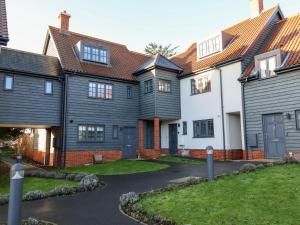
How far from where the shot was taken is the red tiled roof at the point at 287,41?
15.7 metres

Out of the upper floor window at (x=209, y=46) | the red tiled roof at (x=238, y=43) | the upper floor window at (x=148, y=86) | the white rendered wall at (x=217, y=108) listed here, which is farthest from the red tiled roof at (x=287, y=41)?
the upper floor window at (x=148, y=86)

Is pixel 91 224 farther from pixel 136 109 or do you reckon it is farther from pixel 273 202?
pixel 136 109

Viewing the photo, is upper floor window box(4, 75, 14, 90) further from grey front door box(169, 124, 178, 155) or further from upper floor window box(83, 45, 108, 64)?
grey front door box(169, 124, 178, 155)

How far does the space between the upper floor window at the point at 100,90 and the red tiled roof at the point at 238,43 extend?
20.0 feet

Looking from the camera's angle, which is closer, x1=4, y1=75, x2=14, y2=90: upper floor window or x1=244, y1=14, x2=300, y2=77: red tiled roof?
x1=244, y1=14, x2=300, y2=77: red tiled roof

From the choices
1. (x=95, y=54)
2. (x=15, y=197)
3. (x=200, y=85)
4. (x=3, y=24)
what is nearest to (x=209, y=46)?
(x=200, y=85)

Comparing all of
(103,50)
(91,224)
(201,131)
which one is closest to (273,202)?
(91,224)

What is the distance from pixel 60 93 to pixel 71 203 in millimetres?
12739

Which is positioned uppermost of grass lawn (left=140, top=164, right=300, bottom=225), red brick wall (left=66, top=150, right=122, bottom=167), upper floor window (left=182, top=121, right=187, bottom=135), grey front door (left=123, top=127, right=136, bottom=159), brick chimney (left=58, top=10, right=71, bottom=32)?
brick chimney (left=58, top=10, right=71, bottom=32)

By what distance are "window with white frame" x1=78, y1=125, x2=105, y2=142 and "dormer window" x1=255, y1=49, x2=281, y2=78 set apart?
11.5 m

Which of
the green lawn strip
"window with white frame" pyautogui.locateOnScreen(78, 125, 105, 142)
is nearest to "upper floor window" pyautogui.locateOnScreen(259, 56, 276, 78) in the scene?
"window with white frame" pyautogui.locateOnScreen(78, 125, 105, 142)

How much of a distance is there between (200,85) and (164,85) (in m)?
2.90

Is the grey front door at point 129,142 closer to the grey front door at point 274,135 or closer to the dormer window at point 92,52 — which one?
the dormer window at point 92,52

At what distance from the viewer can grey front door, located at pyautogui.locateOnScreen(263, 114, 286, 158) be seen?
15.9 m
